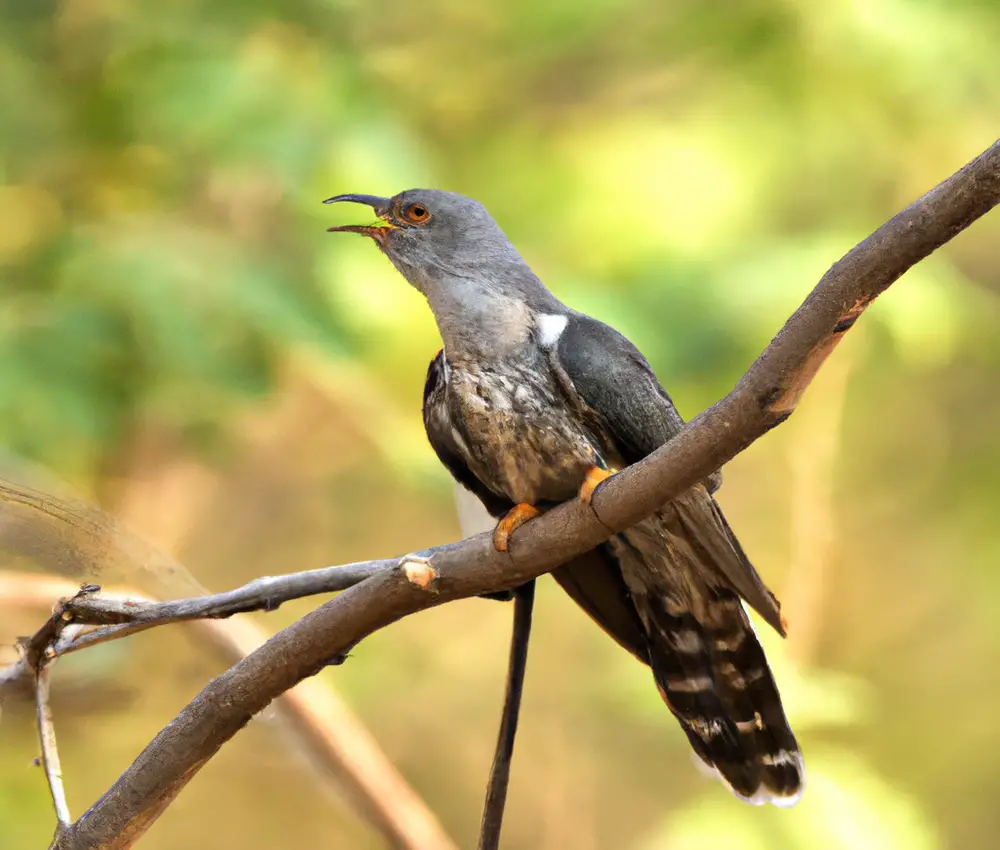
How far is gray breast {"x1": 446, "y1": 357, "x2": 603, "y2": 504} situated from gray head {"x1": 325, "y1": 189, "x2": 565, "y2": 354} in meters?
0.06

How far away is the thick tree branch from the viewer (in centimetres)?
100

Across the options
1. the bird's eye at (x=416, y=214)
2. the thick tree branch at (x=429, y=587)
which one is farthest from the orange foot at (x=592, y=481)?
the bird's eye at (x=416, y=214)

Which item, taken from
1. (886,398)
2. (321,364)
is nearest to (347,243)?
(321,364)

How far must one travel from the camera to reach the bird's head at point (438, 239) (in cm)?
162

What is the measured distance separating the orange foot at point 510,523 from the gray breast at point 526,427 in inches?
1.7

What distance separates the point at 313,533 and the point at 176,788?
2.62 m

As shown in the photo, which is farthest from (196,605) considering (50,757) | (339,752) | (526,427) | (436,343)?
(436,343)

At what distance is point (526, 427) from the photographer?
146cm

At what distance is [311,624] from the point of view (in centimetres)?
114

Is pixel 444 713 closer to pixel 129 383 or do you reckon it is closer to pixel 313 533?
pixel 313 533

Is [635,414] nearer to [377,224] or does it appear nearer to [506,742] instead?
[506,742]

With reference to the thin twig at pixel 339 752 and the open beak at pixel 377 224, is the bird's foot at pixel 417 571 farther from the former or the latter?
the thin twig at pixel 339 752

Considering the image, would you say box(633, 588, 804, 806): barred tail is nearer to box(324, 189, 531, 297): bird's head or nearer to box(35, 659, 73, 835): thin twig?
box(324, 189, 531, 297): bird's head

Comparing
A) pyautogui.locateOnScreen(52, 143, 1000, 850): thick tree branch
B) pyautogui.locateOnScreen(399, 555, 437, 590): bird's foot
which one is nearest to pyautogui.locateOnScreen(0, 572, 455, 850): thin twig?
pyautogui.locateOnScreen(52, 143, 1000, 850): thick tree branch
